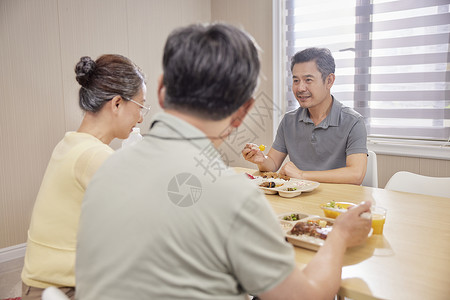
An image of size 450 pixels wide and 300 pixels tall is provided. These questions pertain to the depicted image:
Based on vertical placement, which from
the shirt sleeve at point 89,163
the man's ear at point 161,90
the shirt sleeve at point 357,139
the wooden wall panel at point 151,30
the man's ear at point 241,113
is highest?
the wooden wall panel at point 151,30

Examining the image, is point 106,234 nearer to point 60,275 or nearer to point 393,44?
point 60,275

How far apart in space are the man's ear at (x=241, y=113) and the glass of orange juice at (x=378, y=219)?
613mm

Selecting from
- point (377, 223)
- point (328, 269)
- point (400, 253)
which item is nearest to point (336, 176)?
point (377, 223)

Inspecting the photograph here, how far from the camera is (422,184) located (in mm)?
1890

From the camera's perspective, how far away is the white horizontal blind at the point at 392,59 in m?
2.60

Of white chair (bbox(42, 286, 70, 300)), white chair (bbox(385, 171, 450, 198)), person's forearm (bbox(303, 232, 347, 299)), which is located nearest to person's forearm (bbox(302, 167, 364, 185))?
white chair (bbox(385, 171, 450, 198))

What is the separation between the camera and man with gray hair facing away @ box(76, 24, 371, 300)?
64 cm

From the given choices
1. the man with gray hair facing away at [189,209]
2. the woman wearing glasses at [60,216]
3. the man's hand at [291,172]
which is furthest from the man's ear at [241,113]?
the man's hand at [291,172]

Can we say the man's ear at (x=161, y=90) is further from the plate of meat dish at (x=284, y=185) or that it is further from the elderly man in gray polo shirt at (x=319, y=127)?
the elderly man in gray polo shirt at (x=319, y=127)

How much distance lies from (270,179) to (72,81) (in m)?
1.99

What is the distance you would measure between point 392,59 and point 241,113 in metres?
2.43

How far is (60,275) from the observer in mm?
1144

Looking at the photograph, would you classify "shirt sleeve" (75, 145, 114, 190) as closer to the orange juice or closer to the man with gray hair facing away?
the man with gray hair facing away

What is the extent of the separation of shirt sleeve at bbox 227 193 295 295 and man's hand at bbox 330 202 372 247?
327 millimetres
